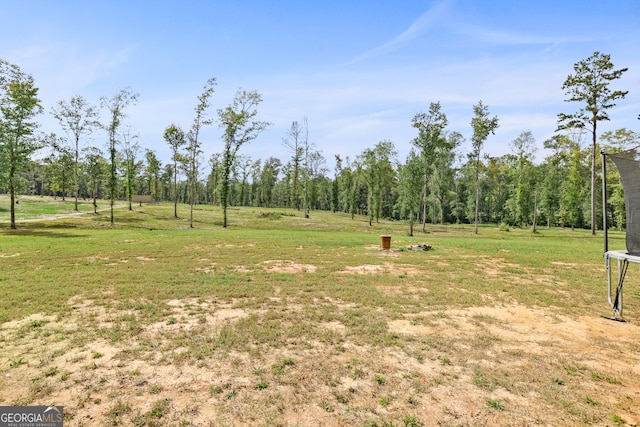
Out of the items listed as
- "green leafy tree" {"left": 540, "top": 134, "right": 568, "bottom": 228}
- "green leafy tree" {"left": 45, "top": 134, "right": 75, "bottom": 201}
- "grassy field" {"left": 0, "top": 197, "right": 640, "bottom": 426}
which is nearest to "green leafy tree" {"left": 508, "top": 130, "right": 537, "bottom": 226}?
"green leafy tree" {"left": 540, "top": 134, "right": 568, "bottom": 228}

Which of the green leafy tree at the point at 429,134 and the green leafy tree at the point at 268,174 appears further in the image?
the green leafy tree at the point at 268,174

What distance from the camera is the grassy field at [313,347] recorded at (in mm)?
3918

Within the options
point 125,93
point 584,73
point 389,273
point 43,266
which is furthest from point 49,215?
point 584,73

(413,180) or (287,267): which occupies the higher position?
(413,180)

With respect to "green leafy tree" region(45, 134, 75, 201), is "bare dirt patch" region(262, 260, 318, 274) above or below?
below

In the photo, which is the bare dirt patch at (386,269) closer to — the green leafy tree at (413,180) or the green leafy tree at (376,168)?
the green leafy tree at (413,180)

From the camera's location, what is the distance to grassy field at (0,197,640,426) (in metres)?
3.92

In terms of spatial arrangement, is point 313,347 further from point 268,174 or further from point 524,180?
point 268,174

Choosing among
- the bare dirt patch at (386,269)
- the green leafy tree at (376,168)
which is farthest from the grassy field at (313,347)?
the green leafy tree at (376,168)

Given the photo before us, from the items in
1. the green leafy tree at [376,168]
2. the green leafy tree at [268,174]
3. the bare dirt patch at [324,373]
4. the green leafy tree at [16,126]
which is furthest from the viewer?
the green leafy tree at [268,174]

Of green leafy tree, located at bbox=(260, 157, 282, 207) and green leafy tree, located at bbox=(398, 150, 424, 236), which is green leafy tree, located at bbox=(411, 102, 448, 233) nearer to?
green leafy tree, located at bbox=(398, 150, 424, 236)

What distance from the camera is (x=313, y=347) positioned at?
5.57 meters

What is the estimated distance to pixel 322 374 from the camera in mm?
4668

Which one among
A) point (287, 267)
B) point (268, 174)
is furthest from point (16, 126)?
point (268, 174)
